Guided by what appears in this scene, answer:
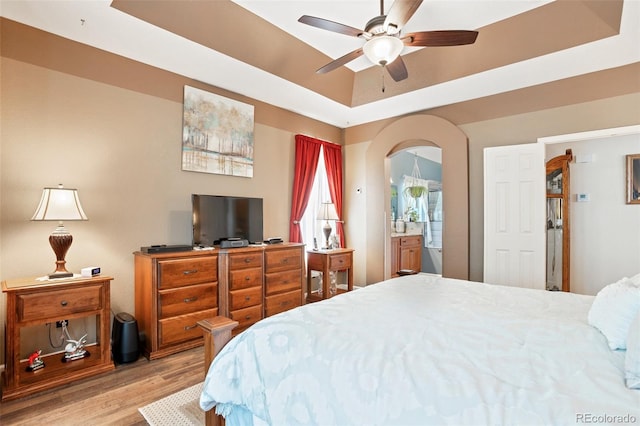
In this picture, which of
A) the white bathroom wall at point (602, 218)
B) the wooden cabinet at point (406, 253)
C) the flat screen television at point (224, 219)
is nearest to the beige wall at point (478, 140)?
the white bathroom wall at point (602, 218)

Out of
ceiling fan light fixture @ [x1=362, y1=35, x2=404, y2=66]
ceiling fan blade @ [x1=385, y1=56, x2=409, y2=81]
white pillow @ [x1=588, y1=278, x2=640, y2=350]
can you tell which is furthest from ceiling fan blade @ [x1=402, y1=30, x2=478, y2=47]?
white pillow @ [x1=588, y1=278, x2=640, y2=350]

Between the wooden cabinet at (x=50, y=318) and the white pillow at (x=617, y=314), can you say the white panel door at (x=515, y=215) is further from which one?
the wooden cabinet at (x=50, y=318)

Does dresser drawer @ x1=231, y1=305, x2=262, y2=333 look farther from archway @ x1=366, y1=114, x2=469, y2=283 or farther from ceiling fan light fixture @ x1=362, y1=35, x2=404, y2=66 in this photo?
ceiling fan light fixture @ x1=362, y1=35, x2=404, y2=66

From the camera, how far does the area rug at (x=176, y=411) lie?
200 cm

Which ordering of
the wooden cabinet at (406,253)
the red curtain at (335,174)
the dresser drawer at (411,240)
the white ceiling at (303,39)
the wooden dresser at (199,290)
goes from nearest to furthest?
1. the white ceiling at (303,39)
2. the wooden dresser at (199,290)
3. the red curtain at (335,174)
4. the wooden cabinet at (406,253)
5. the dresser drawer at (411,240)

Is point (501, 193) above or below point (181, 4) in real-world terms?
below

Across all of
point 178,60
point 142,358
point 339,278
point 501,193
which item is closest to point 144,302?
point 142,358

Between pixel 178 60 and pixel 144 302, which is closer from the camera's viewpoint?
pixel 144 302

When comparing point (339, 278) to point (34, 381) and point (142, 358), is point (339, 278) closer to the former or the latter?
point (142, 358)

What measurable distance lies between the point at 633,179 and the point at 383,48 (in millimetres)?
3904

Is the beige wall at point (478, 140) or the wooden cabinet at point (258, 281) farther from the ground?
the beige wall at point (478, 140)

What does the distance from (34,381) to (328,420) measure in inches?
98.9

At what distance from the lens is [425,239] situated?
24.0ft

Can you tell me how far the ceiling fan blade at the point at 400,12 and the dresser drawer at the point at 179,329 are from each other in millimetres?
3026
